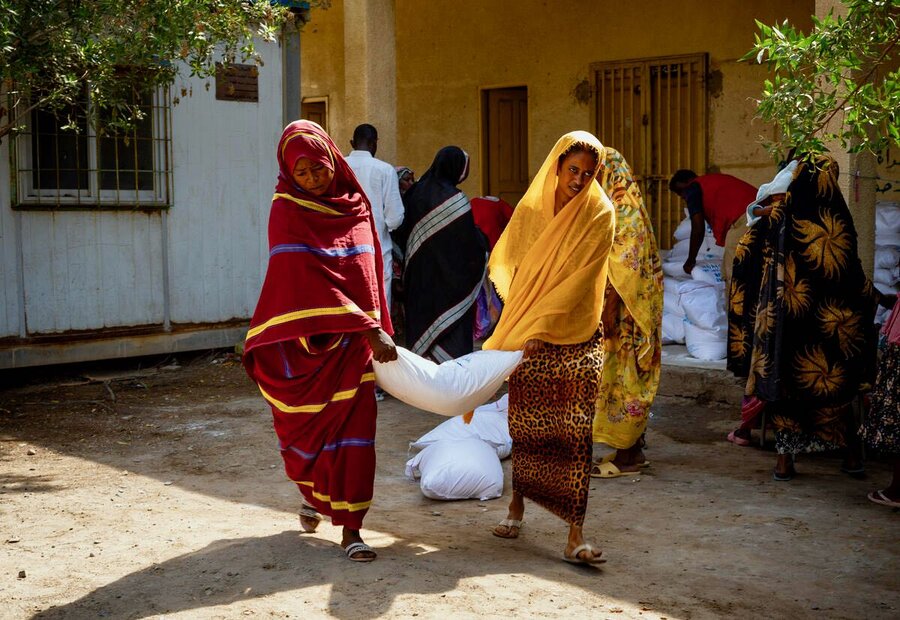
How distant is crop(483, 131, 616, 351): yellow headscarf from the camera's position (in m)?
4.23

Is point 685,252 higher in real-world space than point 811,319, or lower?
higher

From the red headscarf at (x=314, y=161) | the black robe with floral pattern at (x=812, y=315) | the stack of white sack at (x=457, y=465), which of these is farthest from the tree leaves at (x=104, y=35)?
the black robe with floral pattern at (x=812, y=315)

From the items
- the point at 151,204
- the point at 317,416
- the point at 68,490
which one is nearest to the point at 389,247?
the point at 151,204

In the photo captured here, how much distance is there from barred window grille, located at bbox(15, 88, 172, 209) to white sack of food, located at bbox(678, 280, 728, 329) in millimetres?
4391

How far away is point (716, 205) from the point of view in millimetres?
Result: 8305

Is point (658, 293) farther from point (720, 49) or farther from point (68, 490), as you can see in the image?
point (720, 49)

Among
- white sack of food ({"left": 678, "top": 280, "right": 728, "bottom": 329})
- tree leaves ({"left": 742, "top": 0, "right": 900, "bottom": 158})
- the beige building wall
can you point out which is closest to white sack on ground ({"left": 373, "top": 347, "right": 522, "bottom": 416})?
tree leaves ({"left": 742, "top": 0, "right": 900, "bottom": 158})

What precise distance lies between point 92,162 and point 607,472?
200 inches

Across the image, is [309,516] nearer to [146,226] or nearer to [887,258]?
[146,226]

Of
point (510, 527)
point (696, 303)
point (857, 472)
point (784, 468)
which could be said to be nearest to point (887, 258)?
point (696, 303)

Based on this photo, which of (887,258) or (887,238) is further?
(887,238)

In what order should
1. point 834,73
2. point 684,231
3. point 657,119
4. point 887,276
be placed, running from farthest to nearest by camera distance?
point 657,119 < point 684,231 < point 887,276 < point 834,73

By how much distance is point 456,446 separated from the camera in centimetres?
544

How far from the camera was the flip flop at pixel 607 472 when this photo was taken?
5755 mm
